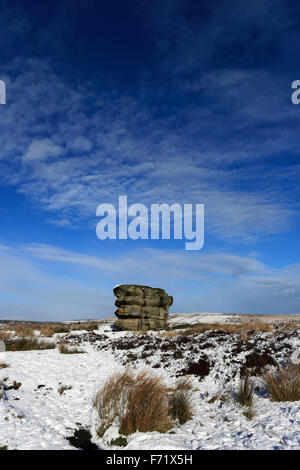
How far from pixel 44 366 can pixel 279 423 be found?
1183cm

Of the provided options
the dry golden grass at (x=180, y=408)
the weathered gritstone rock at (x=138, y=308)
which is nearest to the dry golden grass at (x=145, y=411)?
the dry golden grass at (x=180, y=408)

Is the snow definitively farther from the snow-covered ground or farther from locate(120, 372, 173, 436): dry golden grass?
locate(120, 372, 173, 436): dry golden grass

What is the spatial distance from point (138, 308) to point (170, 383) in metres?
21.6

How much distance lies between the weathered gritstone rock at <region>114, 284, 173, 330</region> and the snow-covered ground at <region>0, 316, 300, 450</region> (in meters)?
14.0

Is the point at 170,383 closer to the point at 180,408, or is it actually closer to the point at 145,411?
the point at 180,408

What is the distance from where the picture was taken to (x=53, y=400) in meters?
9.45

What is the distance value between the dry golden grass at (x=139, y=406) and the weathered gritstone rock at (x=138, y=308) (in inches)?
945

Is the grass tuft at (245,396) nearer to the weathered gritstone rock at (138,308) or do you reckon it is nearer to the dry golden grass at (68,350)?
the dry golden grass at (68,350)

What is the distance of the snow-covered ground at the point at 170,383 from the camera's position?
5742 millimetres

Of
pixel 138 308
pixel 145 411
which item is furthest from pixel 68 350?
pixel 145 411

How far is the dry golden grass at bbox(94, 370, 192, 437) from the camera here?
640 cm

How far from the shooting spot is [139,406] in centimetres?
671
